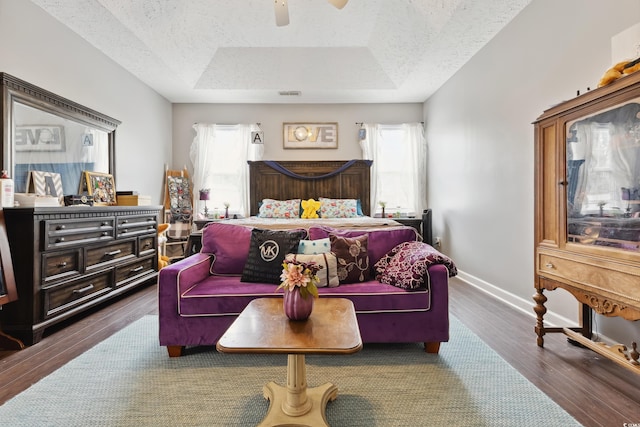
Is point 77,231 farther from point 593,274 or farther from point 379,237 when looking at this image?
point 593,274

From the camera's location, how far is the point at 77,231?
107 inches

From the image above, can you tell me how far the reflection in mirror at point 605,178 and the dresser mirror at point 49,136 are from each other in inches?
162

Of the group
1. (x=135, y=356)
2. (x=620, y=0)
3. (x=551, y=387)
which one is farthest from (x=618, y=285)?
(x=135, y=356)

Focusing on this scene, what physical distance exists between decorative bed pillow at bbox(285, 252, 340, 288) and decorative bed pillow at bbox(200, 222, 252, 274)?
1.73 feet

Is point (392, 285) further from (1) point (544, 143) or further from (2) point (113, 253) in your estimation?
(2) point (113, 253)

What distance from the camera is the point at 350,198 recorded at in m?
5.45

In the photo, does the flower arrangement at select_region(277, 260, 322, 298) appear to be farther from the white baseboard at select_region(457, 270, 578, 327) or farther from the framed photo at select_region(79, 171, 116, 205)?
the framed photo at select_region(79, 171, 116, 205)

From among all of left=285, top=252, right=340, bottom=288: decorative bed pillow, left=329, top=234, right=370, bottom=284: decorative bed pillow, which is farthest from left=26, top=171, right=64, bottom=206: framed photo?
left=329, top=234, right=370, bottom=284: decorative bed pillow

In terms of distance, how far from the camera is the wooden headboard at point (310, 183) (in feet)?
17.7

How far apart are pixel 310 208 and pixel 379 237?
2.47 meters

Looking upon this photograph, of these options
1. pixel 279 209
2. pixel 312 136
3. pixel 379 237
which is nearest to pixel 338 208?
pixel 279 209

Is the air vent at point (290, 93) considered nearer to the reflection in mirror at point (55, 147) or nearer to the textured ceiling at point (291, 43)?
the textured ceiling at point (291, 43)

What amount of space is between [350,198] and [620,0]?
3.84 m

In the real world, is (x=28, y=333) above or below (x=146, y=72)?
below
